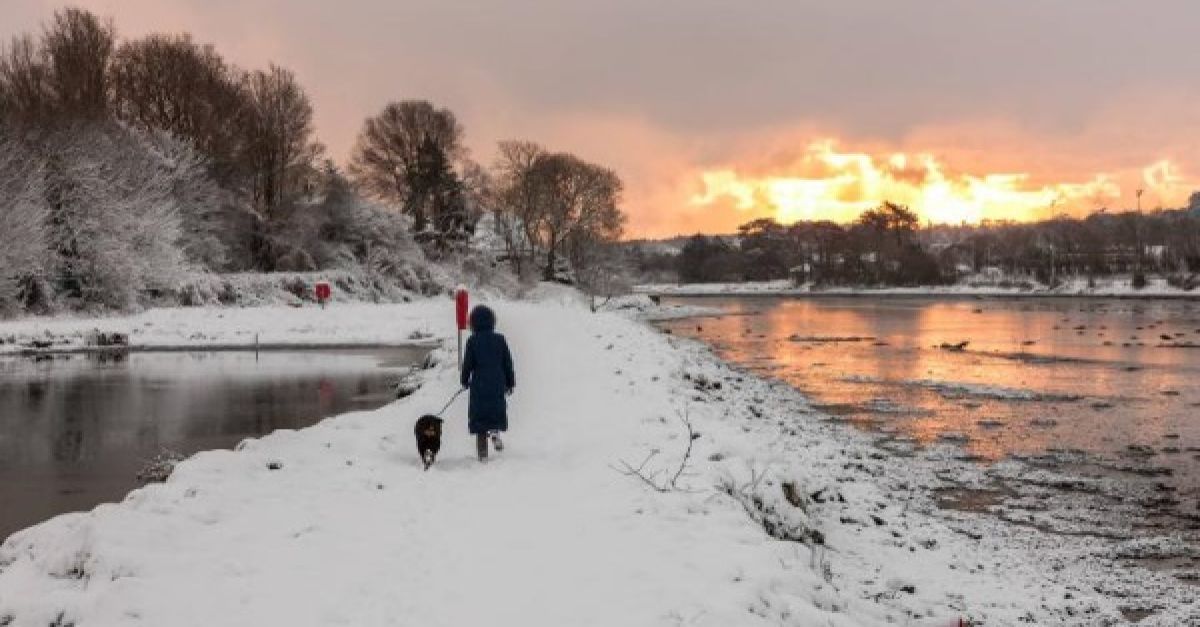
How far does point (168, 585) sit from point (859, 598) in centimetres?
546

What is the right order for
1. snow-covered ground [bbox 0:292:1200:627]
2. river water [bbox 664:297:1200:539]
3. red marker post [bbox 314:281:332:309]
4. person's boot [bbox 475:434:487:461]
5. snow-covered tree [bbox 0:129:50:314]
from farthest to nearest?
red marker post [bbox 314:281:332:309]
snow-covered tree [bbox 0:129:50:314]
river water [bbox 664:297:1200:539]
person's boot [bbox 475:434:487:461]
snow-covered ground [bbox 0:292:1200:627]

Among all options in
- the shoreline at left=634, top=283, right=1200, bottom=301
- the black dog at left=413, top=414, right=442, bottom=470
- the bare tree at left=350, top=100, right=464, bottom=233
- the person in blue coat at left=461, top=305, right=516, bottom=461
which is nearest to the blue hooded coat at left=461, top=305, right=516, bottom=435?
the person in blue coat at left=461, top=305, right=516, bottom=461

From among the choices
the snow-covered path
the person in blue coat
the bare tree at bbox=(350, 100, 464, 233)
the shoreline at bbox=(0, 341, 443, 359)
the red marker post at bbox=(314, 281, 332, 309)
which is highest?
the bare tree at bbox=(350, 100, 464, 233)

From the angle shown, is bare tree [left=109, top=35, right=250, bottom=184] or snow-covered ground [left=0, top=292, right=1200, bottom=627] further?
bare tree [left=109, top=35, right=250, bottom=184]

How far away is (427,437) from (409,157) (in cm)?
7369

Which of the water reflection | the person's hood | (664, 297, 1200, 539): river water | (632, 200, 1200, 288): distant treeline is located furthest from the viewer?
(632, 200, 1200, 288): distant treeline

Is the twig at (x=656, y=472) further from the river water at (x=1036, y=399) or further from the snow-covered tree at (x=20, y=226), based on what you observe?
the snow-covered tree at (x=20, y=226)

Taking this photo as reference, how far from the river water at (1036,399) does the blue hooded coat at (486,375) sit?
639 cm

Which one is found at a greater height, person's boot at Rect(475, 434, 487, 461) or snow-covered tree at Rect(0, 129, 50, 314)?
snow-covered tree at Rect(0, 129, 50, 314)

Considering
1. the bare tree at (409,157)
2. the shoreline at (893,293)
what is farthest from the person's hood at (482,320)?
the shoreline at (893,293)

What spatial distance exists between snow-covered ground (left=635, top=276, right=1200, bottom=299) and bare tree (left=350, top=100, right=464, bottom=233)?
62942 millimetres

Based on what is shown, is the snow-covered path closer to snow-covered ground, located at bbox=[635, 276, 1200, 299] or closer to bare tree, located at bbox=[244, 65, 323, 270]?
bare tree, located at bbox=[244, 65, 323, 270]

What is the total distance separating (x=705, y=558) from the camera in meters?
6.86

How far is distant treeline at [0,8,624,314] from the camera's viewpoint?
4153 cm
